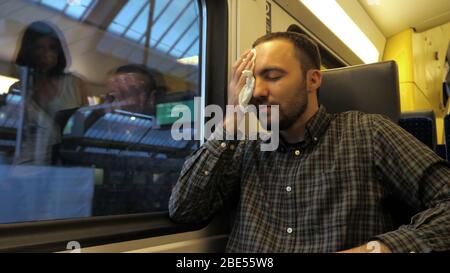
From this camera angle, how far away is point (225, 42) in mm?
1840

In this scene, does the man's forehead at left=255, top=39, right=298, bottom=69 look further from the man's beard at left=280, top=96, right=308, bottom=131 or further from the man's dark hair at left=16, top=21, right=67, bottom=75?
the man's dark hair at left=16, top=21, right=67, bottom=75

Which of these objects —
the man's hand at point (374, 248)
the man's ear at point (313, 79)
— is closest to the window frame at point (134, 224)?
the man's ear at point (313, 79)

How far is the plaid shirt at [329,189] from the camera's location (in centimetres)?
110

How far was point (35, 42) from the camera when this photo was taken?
1.32m

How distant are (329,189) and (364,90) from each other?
54 centimetres

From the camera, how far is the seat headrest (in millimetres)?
1490

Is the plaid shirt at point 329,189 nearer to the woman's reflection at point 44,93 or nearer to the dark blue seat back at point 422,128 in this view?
the dark blue seat back at point 422,128

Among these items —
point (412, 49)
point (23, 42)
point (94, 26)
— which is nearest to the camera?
point (23, 42)

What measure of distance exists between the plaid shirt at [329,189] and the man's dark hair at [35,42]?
2.02ft

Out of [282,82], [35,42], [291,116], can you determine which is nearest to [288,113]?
[291,116]

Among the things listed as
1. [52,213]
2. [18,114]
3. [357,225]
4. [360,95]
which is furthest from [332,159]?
[18,114]
